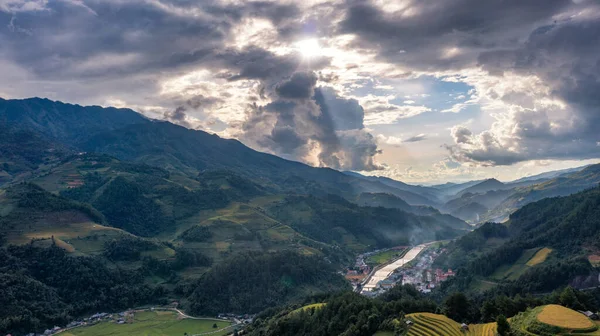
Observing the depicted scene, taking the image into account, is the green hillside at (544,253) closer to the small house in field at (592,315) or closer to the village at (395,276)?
the village at (395,276)

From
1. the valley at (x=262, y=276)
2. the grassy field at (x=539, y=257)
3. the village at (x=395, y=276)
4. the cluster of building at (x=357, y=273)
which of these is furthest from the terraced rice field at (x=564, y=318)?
the cluster of building at (x=357, y=273)

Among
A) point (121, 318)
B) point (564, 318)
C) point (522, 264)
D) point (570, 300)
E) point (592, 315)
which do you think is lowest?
point (121, 318)

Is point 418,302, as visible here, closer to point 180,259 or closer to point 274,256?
point 274,256

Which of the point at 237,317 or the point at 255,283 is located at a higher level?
the point at 255,283

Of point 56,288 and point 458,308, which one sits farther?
point 56,288

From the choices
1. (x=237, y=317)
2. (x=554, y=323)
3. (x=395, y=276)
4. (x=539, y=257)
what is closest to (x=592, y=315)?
(x=554, y=323)

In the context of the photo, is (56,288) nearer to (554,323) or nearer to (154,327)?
(154,327)

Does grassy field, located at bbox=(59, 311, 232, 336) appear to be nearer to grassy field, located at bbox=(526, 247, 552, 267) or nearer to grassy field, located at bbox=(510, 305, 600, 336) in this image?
grassy field, located at bbox=(510, 305, 600, 336)
